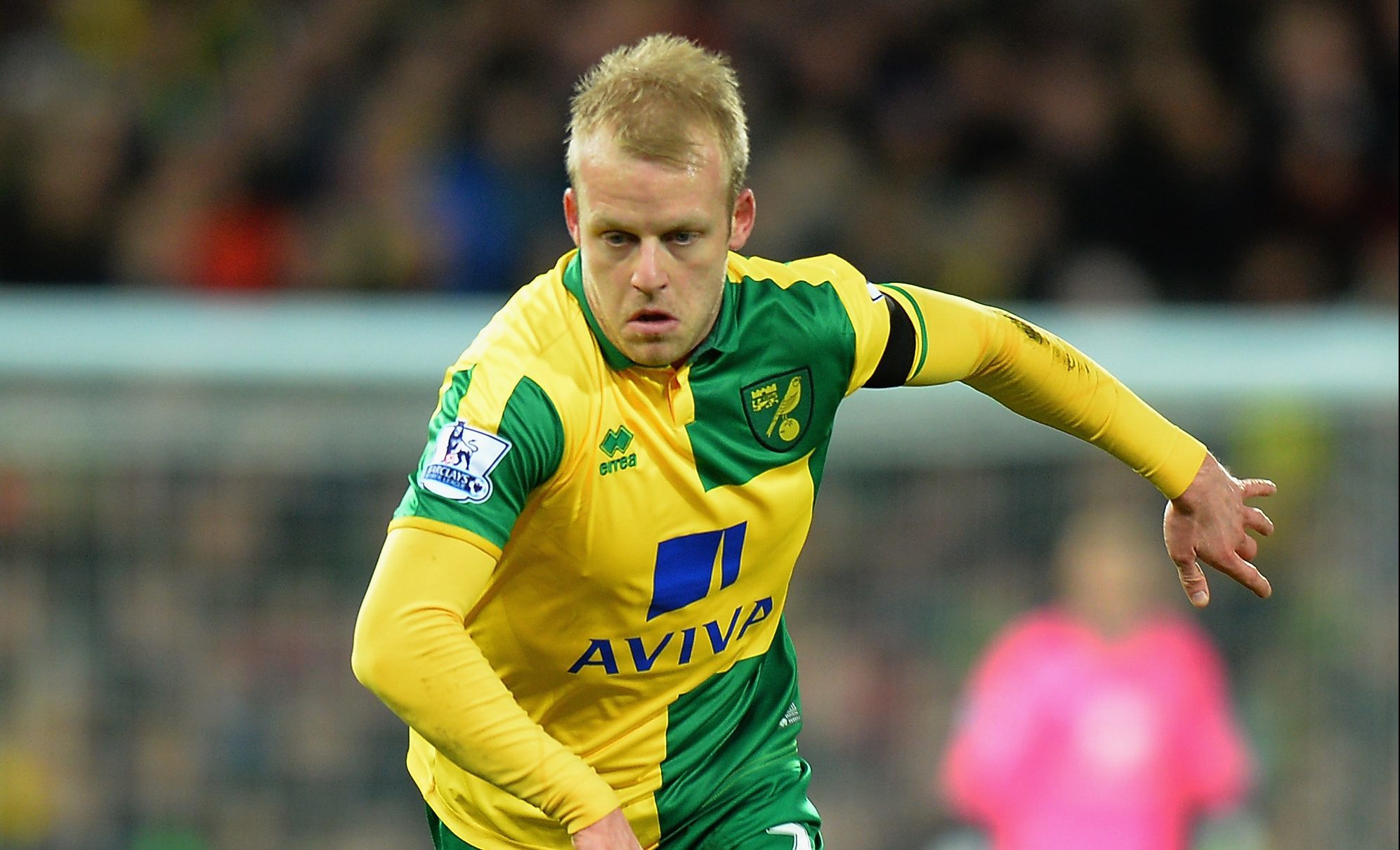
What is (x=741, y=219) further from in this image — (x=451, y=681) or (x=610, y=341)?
(x=451, y=681)

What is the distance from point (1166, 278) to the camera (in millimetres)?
8461

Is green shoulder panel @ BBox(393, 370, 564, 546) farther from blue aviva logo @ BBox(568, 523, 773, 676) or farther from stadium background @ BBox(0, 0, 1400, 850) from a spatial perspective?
stadium background @ BBox(0, 0, 1400, 850)

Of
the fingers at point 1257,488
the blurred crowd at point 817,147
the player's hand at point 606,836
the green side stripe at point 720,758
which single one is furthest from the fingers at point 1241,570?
the blurred crowd at point 817,147

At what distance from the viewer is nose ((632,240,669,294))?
10.6ft

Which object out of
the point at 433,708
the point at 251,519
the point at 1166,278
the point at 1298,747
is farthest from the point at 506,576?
the point at 1166,278

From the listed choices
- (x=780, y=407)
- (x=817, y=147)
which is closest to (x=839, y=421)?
(x=817, y=147)

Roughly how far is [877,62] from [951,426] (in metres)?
2.69

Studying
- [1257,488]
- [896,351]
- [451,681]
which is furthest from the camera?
[1257,488]

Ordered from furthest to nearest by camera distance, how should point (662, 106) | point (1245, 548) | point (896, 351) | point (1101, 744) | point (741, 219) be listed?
point (1101, 744) < point (1245, 548) < point (896, 351) < point (741, 219) < point (662, 106)

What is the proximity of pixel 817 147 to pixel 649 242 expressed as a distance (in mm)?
5668

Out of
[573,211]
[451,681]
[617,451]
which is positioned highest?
[573,211]

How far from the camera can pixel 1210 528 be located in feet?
12.6

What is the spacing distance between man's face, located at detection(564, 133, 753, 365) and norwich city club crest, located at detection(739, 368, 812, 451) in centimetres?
19

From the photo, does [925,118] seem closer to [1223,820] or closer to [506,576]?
[1223,820]
